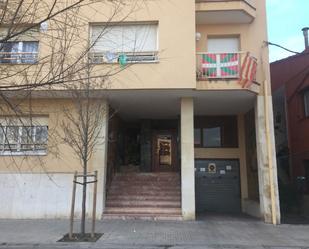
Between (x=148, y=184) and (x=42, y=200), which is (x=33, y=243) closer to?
(x=42, y=200)

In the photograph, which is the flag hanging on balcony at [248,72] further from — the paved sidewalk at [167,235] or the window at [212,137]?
the paved sidewalk at [167,235]

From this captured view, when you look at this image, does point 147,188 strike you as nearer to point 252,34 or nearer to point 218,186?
point 218,186

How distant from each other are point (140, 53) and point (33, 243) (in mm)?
7165

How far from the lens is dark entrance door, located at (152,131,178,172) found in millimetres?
17562

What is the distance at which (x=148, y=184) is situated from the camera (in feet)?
48.4

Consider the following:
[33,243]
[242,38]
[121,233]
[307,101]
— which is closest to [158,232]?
[121,233]

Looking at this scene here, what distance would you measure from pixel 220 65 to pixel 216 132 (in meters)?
4.60

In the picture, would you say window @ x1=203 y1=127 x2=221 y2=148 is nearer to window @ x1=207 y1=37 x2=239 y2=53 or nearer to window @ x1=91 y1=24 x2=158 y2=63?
window @ x1=207 y1=37 x2=239 y2=53

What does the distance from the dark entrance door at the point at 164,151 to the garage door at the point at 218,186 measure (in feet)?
5.75

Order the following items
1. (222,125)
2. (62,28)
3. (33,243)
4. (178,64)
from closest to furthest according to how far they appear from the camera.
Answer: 1. (62,28)
2. (33,243)
3. (178,64)
4. (222,125)

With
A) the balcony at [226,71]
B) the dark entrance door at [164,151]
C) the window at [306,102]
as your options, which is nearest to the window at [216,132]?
the dark entrance door at [164,151]

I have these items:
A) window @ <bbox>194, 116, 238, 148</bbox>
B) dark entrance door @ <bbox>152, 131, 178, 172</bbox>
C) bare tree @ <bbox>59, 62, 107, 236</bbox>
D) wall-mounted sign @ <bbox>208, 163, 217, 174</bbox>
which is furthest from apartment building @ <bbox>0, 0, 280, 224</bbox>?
dark entrance door @ <bbox>152, 131, 178, 172</bbox>

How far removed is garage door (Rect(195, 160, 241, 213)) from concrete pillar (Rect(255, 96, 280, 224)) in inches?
108

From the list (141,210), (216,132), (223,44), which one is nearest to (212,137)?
(216,132)
